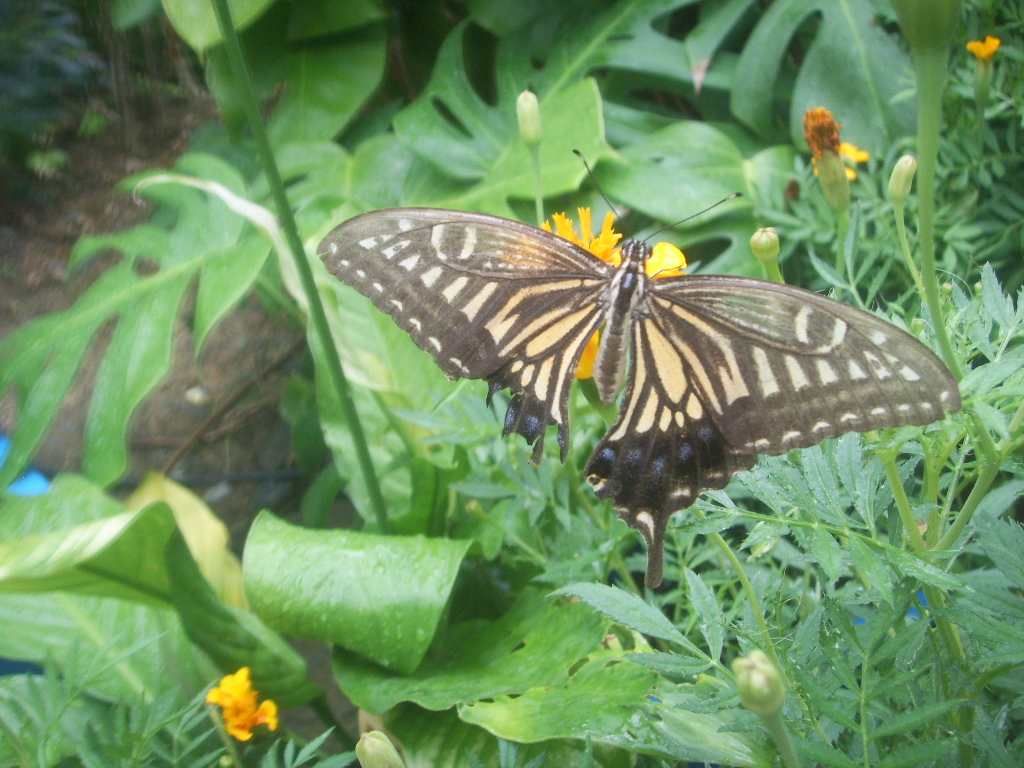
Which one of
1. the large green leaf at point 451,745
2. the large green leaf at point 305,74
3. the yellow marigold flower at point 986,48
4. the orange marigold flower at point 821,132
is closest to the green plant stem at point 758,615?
the large green leaf at point 451,745

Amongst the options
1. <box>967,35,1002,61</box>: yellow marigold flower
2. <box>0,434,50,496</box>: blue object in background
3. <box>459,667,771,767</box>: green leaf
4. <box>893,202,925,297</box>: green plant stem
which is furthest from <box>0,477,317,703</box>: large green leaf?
<box>967,35,1002,61</box>: yellow marigold flower

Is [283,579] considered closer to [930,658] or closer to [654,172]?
[930,658]

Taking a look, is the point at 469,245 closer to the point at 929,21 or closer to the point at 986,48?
the point at 929,21

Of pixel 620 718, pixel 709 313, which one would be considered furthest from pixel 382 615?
pixel 709 313

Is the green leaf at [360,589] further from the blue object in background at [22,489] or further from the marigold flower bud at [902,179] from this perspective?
the marigold flower bud at [902,179]

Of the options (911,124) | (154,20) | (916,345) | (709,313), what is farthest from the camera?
(154,20)

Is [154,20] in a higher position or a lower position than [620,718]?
higher
